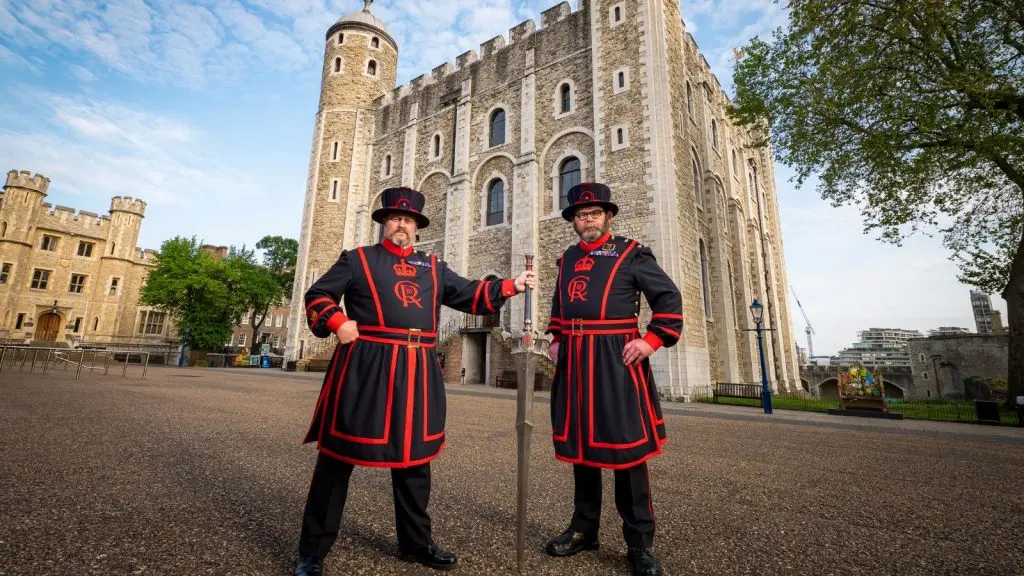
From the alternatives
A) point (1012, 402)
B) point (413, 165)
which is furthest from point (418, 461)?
point (413, 165)

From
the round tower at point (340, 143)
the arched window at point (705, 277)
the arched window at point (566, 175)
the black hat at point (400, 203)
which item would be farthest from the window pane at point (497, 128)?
the black hat at point (400, 203)

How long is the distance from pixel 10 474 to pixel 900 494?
7093 mm

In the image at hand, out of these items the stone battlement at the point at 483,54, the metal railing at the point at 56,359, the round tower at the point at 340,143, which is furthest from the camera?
the round tower at the point at 340,143

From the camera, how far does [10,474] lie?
3.22m

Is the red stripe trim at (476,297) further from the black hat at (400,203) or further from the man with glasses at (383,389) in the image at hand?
the black hat at (400,203)

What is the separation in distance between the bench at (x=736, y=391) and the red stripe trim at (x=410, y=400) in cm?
1385

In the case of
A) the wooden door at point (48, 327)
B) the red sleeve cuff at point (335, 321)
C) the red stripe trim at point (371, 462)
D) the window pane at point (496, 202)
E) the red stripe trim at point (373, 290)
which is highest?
the window pane at point (496, 202)

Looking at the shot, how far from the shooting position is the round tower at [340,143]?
24125mm

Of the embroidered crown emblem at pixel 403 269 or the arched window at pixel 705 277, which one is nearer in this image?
the embroidered crown emblem at pixel 403 269

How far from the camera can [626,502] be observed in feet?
7.67

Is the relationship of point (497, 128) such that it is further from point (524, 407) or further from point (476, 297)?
point (524, 407)

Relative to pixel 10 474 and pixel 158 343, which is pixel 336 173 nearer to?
pixel 158 343

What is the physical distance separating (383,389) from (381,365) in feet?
0.42

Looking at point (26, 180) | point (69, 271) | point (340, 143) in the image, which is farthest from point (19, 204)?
point (340, 143)
